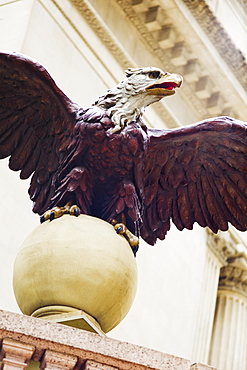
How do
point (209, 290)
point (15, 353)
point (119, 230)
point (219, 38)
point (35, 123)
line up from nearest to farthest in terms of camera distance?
point (15, 353) < point (119, 230) < point (35, 123) < point (219, 38) < point (209, 290)

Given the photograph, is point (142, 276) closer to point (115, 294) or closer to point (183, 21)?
point (183, 21)

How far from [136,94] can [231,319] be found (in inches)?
303

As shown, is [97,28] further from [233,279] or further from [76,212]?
[76,212]

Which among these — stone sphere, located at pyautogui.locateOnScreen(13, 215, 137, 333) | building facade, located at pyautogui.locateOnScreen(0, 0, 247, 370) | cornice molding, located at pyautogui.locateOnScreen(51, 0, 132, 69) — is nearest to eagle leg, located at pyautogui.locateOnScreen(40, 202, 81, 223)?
stone sphere, located at pyautogui.locateOnScreen(13, 215, 137, 333)

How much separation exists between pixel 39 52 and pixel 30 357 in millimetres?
5698

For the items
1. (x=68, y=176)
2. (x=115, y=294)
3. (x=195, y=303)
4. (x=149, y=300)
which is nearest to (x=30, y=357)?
(x=115, y=294)

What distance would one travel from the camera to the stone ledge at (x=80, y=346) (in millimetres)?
2994

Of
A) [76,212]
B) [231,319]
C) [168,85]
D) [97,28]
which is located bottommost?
[231,319]

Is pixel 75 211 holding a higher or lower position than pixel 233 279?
higher

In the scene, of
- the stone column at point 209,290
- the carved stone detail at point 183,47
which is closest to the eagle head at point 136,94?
the carved stone detail at point 183,47

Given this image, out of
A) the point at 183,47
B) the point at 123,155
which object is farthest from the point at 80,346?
the point at 183,47

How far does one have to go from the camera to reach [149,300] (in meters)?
9.26

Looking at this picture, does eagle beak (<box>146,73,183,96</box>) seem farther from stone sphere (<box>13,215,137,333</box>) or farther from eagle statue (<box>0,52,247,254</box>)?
stone sphere (<box>13,215,137,333</box>)

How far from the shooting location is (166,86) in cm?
432
